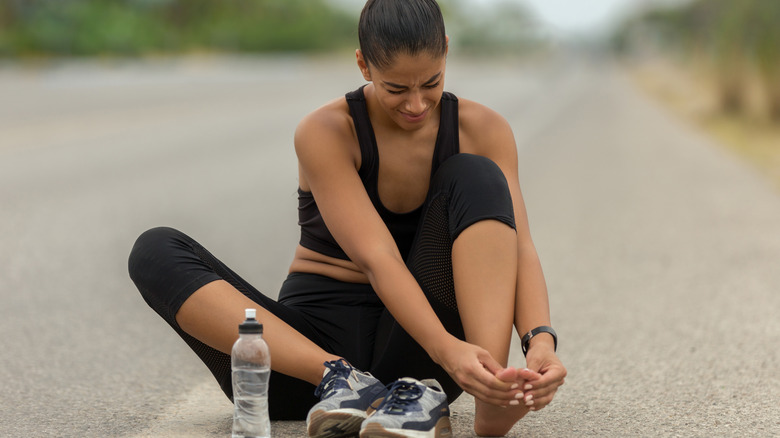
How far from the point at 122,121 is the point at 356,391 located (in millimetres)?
16433

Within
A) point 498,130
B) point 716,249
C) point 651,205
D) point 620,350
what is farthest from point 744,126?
point 498,130

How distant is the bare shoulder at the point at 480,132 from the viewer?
10.6ft

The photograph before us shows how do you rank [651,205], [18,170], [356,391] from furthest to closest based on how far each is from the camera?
1. [18,170]
2. [651,205]
3. [356,391]

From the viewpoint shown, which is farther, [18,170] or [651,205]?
[18,170]

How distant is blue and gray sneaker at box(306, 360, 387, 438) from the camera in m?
2.75

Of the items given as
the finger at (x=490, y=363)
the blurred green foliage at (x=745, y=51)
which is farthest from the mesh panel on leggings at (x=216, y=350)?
the blurred green foliage at (x=745, y=51)

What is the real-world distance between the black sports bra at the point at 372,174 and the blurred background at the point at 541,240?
0.34 m

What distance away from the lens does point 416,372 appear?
3041 mm

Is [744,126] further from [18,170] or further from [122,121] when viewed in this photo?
[18,170]

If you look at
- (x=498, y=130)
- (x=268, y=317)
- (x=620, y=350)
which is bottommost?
(x=620, y=350)

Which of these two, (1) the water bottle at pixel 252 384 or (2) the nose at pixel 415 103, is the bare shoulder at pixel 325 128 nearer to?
(2) the nose at pixel 415 103

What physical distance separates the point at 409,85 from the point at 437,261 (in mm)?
505

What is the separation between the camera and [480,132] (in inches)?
128

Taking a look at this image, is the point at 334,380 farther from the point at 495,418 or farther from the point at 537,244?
the point at 537,244
